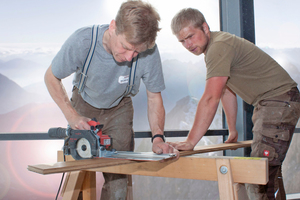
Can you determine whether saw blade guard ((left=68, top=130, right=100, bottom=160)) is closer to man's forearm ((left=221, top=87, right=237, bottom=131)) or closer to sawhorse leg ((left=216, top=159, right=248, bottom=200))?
sawhorse leg ((left=216, top=159, right=248, bottom=200))

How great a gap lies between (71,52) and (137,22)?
43 cm

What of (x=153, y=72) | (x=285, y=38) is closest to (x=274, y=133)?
(x=153, y=72)

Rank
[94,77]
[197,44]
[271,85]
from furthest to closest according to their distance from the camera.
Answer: [197,44], [271,85], [94,77]

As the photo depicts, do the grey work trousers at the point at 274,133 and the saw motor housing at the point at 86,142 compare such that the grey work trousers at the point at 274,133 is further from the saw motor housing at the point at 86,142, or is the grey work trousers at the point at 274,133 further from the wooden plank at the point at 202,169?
the saw motor housing at the point at 86,142

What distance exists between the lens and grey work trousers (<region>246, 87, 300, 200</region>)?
4.94 ft

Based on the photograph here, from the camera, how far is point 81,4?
2432mm

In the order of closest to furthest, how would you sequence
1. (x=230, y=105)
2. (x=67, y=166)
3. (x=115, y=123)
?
(x=67, y=166) < (x=115, y=123) < (x=230, y=105)

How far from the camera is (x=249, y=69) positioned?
1.66 metres

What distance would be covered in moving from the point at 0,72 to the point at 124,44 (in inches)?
64.7

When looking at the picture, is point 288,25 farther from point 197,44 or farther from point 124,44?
point 124,44

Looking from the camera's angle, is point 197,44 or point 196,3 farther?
point 196,3

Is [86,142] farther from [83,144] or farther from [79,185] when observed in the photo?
[79,185]

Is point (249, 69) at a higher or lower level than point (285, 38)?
lower

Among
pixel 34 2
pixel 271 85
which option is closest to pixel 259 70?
pixel 271 85
